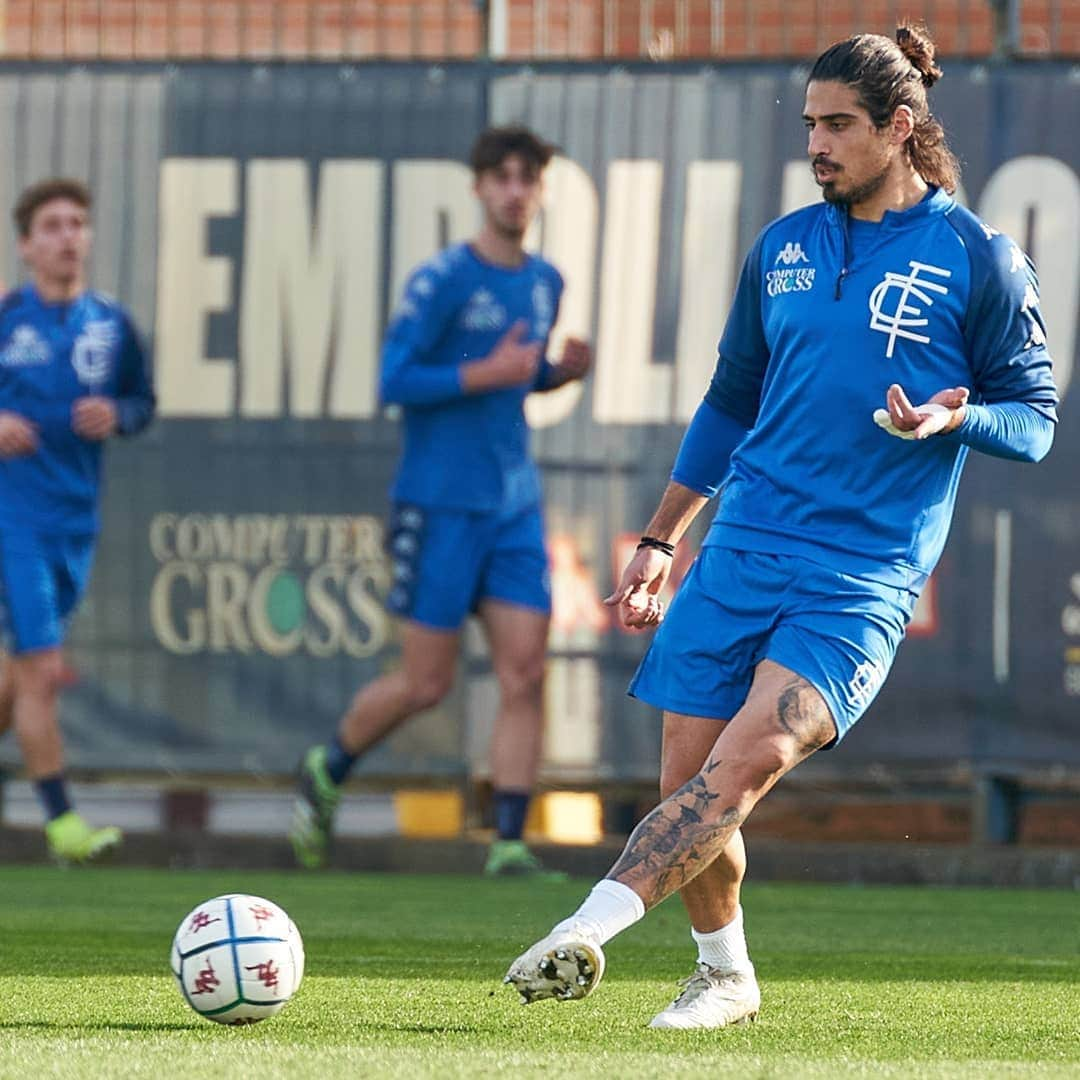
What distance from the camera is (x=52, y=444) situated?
11.1 metres

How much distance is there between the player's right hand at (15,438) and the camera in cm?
1097

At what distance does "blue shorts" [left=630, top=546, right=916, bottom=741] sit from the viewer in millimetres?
5395

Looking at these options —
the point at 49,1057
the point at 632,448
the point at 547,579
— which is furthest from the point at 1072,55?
the point at 49,1057

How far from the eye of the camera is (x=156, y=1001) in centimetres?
593

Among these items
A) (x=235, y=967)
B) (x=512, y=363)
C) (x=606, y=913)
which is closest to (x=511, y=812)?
(x=512, y=363)

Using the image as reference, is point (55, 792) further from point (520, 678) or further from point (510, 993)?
point (510, 993)

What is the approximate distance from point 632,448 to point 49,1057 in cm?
709

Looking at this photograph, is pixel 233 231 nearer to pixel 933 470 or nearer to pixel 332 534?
pixel 332 534

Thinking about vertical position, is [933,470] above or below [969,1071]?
above

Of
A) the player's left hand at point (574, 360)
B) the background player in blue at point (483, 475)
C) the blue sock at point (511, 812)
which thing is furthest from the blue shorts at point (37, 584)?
the player's left hand at point (574, 360)

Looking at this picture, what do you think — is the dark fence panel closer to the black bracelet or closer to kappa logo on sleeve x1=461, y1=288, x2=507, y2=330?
kappa logo on sleeve x1=461, y1=288, x2=507, y2=330

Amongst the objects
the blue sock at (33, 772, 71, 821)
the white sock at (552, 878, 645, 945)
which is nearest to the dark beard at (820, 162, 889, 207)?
the white sock at (552, 878, 645, 945)

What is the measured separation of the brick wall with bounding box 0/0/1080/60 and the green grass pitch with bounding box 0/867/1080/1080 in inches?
169

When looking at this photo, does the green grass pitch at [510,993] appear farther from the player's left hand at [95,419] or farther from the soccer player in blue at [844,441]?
the player's left hand at [95,419]
